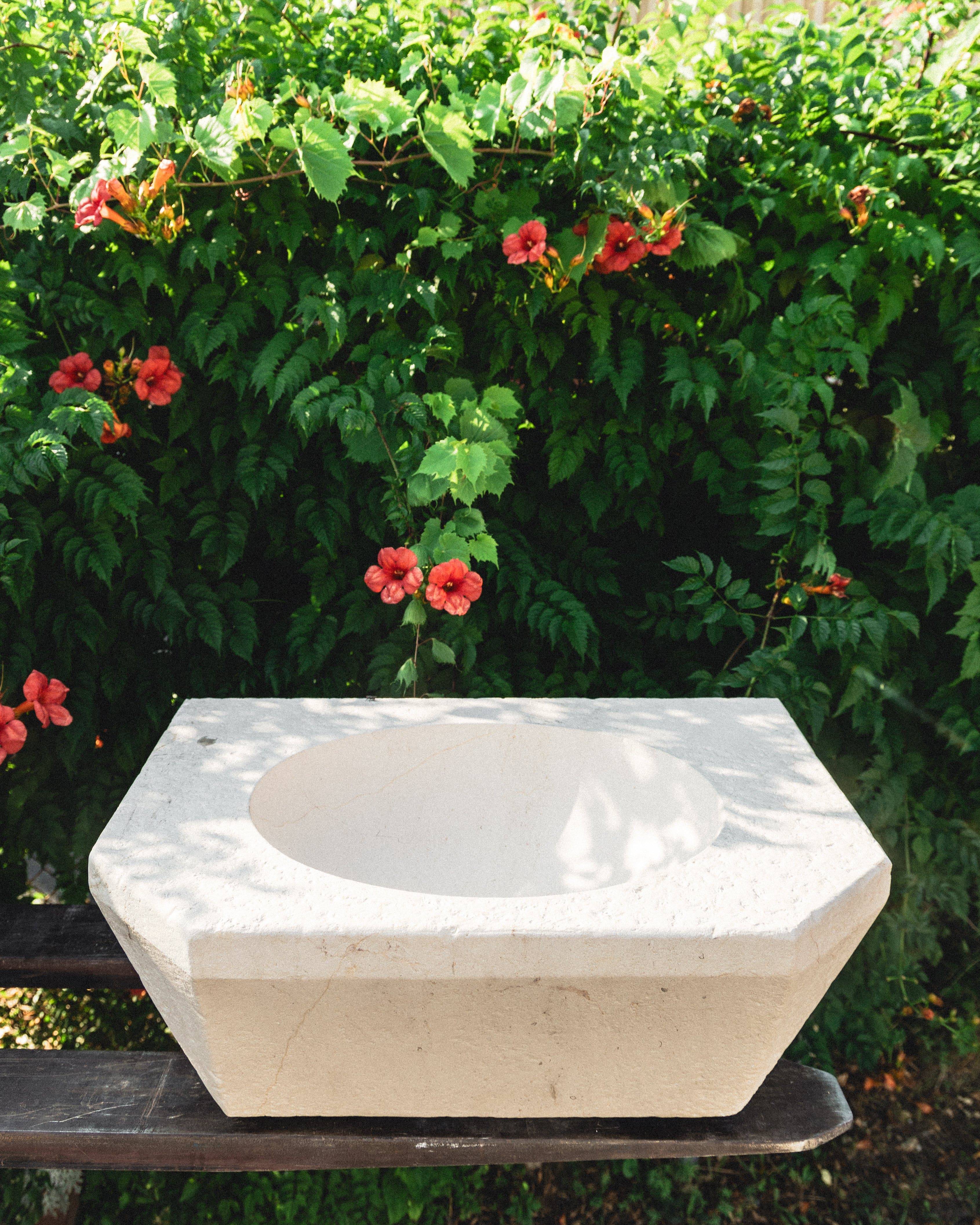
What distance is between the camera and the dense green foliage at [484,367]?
62.7 inches

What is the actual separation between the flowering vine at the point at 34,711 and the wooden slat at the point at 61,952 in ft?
1.13

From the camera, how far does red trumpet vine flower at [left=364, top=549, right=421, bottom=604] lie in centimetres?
157

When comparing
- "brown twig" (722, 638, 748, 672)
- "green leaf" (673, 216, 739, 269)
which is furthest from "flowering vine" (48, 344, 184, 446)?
"brown twig" (722, 638, 748, 672)

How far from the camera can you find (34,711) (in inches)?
62.0

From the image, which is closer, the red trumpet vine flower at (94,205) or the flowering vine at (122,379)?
the red trumpet vine flower at (94,205)

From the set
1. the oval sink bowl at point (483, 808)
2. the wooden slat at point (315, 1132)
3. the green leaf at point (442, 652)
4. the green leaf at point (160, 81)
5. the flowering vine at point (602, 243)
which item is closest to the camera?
the wooden slat at point (315, 1132)

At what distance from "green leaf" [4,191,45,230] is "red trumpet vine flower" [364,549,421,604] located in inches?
34.7

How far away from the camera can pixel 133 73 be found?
1.65 meters

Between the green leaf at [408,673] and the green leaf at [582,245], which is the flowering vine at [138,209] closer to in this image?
the green leaf at [582,245]

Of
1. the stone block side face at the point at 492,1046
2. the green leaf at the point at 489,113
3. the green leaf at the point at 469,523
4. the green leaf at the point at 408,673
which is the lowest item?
the stone block side face at the point at 492,1046

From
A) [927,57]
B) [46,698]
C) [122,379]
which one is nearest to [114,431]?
[122,379]

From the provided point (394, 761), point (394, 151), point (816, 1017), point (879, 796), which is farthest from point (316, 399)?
point (816, 1017)

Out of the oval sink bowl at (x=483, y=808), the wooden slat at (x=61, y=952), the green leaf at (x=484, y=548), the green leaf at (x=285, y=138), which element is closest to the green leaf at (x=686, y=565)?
the green leaf at (x=484, y=548)

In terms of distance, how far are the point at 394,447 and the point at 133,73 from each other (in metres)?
0.91
